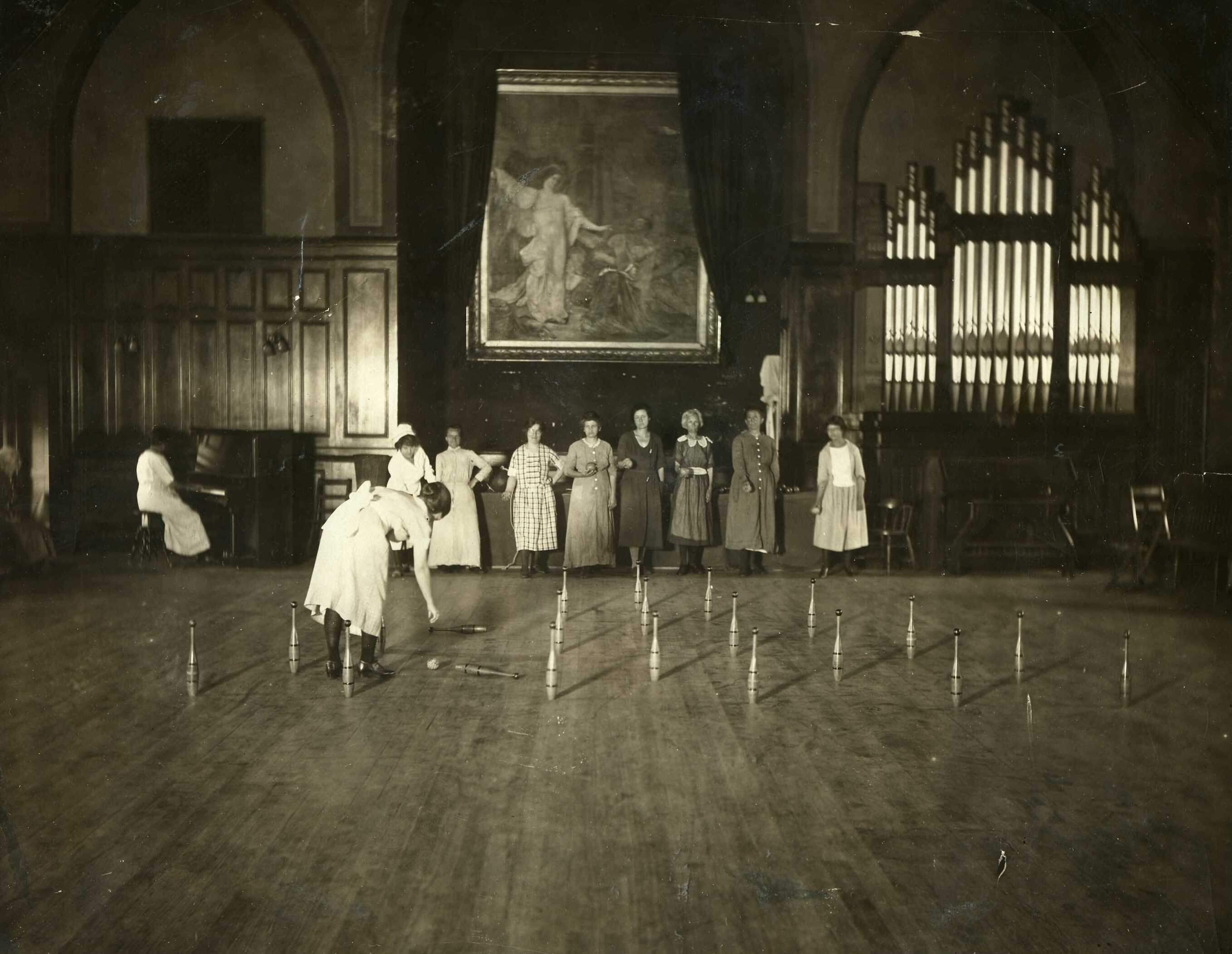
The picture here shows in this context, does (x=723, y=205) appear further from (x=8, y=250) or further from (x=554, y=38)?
(x=8, y=250)

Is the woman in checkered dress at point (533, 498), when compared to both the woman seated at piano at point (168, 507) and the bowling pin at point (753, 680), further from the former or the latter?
the bowling pin at point (753, 680)

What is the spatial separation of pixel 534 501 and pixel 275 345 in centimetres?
368

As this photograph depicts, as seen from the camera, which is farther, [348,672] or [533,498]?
[533,498]

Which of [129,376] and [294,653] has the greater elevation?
[129,376]

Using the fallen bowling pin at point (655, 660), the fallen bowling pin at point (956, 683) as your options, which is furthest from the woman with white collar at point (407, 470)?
the fallen bowling pin at point (956, 683)

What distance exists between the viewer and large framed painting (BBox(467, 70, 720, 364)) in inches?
567

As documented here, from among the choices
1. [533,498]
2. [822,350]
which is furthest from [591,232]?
[533,498]

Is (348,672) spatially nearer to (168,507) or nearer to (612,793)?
(612,793)

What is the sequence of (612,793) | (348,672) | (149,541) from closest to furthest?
(612,793), (348,672), (149,541)

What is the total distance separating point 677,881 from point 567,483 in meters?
8.74

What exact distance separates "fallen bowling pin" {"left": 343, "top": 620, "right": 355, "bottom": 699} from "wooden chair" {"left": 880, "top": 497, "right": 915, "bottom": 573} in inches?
285

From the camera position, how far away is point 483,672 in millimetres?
7797

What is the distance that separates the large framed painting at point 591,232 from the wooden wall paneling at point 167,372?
3.50 m

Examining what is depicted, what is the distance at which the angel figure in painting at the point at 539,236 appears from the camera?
572 inches
